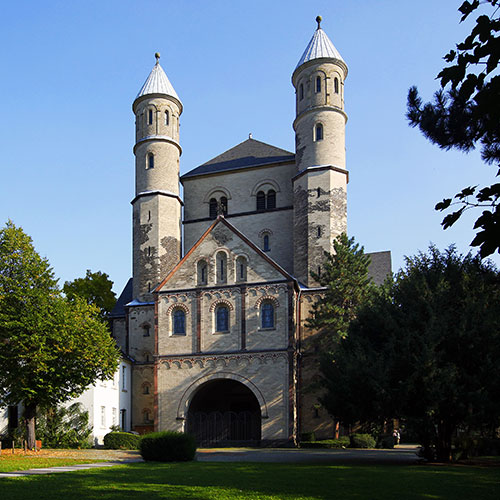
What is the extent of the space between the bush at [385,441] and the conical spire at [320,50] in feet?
89.9

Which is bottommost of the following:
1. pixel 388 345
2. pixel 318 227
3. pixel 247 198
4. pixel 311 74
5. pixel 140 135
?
pixel 388 345

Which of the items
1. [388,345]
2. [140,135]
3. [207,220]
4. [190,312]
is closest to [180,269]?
[190,312]

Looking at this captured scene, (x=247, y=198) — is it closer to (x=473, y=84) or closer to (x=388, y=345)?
(x=388, y=345)

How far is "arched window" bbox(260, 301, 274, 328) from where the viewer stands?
1647 inches

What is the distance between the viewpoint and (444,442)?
2419cm

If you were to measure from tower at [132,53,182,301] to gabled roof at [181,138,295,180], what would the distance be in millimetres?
3391

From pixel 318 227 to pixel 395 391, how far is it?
75.4 ft

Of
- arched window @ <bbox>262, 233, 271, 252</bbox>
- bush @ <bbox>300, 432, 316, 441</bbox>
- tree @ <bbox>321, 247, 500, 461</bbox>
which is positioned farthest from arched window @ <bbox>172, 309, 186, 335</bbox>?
→ tree @ <bbox>321, 247, 500, 461</bbox>

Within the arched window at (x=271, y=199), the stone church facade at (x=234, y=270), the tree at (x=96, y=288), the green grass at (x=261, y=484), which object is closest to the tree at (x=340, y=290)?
the stone church facade at (x=234, y=270)

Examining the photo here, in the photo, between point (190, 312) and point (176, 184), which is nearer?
point (190, 312)

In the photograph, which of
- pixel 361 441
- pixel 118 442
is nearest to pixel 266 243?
pixel 361 441

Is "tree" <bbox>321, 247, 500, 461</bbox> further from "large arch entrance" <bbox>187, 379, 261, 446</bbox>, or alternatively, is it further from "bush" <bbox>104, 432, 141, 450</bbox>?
"large arch entrance" <bbox>187, 379, 261, 446</bbox>

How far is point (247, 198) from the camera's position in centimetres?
5169

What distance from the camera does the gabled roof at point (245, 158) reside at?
172 feet
